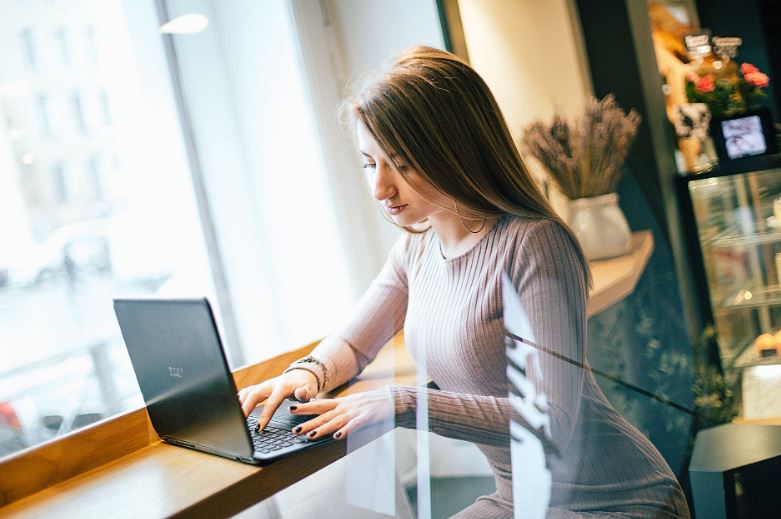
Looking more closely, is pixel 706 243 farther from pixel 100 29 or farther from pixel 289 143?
pixel 100 29

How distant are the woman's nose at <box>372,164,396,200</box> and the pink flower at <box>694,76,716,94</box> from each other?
44 cm

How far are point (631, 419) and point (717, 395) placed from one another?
134 millimetres

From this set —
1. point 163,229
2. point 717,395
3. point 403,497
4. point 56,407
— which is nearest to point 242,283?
point 163,229

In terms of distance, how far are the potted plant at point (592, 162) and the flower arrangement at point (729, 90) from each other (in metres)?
0.09

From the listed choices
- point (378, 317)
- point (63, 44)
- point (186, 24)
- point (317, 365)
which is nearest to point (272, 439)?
point (317, 365)

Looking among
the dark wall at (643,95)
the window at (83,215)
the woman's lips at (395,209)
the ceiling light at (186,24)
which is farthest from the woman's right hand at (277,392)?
the ceiling light at (186,24)

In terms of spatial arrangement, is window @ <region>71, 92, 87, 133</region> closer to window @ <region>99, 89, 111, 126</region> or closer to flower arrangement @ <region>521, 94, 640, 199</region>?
window @ <region>99, 89, 111, 126</region>

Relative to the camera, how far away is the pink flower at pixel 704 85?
1113 mm

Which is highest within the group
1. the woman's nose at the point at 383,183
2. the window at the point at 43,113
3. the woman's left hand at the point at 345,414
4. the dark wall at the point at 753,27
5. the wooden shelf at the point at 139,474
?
the window at the point at 43,113

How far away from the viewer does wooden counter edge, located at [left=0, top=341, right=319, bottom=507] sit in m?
1.09

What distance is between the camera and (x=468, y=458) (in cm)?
112

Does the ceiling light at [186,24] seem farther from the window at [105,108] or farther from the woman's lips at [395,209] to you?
the woman's lips at [395,209]

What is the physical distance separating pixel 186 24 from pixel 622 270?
1.06 metres

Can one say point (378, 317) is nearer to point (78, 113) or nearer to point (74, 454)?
point (74, 454)
